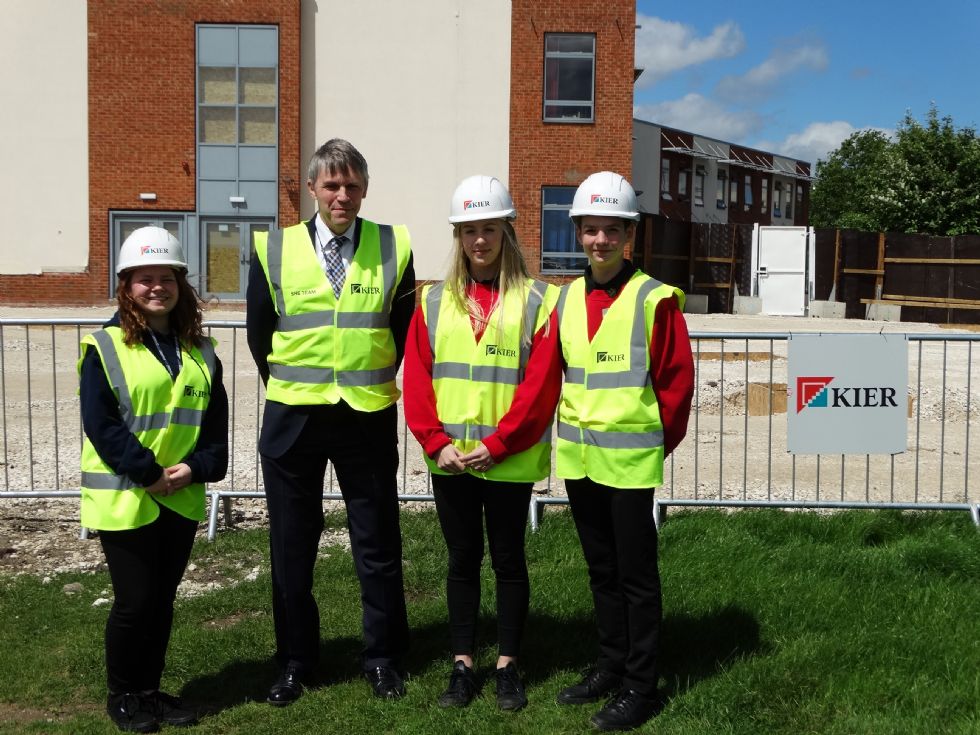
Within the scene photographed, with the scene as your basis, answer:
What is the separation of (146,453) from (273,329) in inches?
27.9

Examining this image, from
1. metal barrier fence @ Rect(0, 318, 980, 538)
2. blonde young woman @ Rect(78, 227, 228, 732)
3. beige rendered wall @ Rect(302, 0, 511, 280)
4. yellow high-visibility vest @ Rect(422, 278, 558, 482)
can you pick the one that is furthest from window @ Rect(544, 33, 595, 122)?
blonde young woman @ Rect(78, 227, 228, 732)

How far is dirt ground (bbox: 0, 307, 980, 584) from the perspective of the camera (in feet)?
22.4

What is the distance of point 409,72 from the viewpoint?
25.5 metres

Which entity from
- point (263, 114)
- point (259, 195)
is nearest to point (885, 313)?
point (259, 195)

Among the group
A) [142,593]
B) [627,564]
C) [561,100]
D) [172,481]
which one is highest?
[561,100]

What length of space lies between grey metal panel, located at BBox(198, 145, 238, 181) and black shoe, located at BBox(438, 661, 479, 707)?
922 inches

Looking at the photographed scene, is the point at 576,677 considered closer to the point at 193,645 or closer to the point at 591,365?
the point at 591,365

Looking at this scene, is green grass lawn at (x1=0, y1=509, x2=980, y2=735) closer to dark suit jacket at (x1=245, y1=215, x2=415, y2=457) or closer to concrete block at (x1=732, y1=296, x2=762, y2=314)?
dark suit jacket at (x1=245, y1=215, x2=415, y2=457)

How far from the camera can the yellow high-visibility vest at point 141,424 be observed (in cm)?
393

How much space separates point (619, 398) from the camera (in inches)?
158

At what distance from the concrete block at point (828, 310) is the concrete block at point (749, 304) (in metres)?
1.47

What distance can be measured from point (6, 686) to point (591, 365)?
110 inches

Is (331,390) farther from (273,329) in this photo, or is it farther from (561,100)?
(561,100)

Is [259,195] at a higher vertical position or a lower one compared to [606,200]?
higher
